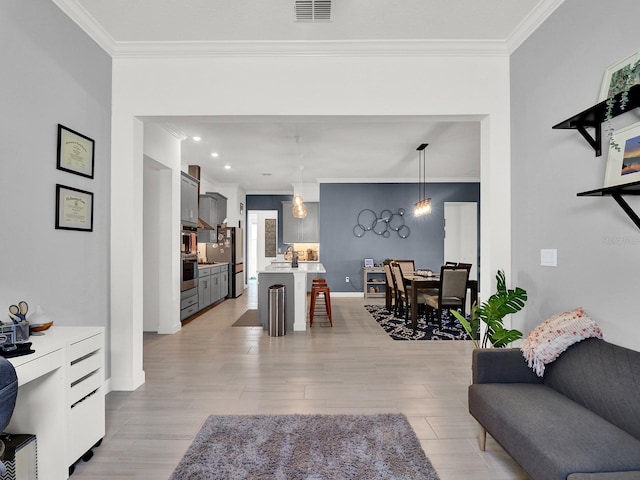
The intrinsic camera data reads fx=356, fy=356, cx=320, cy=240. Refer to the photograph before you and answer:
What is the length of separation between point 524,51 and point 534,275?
69.6 inches

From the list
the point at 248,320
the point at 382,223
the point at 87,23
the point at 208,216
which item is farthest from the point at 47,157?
the point at 382,223

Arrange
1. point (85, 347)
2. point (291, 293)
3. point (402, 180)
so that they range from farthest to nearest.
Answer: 1. point (402, 180)
2. point (291, 293)
3. point (85, 347)

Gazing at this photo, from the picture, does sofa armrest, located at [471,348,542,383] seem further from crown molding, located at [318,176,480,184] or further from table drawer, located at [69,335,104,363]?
crown molding, located at [318,176,480,184]

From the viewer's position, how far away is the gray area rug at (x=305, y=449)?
1.92 metres

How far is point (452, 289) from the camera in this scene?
201 inches

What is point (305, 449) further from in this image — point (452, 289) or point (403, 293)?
point (403, 293)

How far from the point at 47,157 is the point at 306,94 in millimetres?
1944

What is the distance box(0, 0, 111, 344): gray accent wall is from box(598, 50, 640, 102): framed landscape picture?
3291 mm

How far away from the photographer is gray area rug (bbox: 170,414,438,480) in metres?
1.92

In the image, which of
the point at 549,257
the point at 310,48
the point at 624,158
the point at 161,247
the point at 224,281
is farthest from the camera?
the point at 224,281

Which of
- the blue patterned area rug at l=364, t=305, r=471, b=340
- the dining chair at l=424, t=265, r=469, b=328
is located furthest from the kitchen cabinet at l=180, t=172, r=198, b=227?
the dining chair at l=424, t=265, r=469, b=328

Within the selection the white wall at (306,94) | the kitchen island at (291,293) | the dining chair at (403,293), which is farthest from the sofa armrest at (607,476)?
the dining chair at (403,293)

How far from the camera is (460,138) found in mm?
5434

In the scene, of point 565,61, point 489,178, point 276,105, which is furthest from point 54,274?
point 565,61
